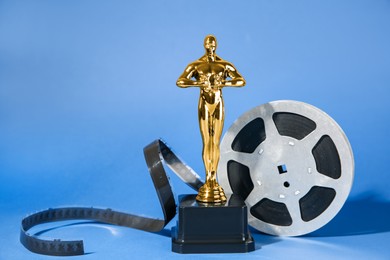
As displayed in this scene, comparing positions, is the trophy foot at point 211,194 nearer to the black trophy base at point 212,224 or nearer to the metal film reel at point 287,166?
the black trophy base at point 212,224

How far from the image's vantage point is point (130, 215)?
16.2 ft

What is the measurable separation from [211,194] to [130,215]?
0.70 m

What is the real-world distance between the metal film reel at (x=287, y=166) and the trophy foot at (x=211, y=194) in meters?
0.31

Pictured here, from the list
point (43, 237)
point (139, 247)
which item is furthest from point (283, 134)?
point (43, 237)

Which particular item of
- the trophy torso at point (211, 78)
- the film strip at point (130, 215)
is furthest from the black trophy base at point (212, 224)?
the trophy torso at point (211, 78)

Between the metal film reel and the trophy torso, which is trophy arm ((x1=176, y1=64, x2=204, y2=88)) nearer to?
the trophy torso

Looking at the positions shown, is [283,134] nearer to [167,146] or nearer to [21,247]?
[167,146]

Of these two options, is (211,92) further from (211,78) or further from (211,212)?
(211,212)

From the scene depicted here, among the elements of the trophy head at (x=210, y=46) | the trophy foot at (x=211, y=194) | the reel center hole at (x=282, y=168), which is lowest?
the trophy foot at (x=211, y=194)

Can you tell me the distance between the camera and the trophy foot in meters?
4.44

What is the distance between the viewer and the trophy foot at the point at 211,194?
444cm

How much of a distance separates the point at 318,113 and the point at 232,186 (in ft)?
2.25

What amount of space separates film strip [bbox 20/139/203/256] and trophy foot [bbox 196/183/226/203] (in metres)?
0.26

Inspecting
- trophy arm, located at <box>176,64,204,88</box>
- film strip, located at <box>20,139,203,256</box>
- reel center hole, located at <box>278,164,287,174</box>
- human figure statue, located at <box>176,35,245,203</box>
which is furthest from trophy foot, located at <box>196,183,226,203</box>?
trophy arm, located at <box>176,64,204,88</box>
